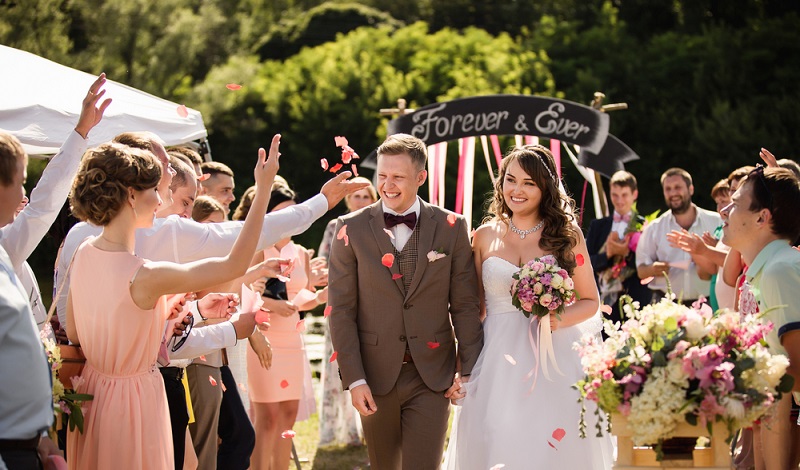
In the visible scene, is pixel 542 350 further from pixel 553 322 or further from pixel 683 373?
pixel 683 373

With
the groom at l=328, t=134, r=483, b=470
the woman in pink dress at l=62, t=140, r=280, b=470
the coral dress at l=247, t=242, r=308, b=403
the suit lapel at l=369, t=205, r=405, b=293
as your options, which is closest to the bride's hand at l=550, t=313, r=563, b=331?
the groom at l=328, t=134, r=483, b=470

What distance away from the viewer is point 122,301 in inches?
152

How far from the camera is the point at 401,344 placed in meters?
5.14

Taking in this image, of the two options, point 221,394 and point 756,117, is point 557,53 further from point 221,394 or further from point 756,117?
point 221,394

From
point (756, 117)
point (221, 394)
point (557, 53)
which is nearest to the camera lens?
point (221, 394)

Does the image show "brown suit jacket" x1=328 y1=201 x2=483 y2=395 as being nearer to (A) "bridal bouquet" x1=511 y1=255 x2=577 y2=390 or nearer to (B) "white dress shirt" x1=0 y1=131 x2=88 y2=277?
(A) "bridal bouquet" x1=511 y1=255 x2=577 y2=390

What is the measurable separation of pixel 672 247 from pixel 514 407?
4.46 m

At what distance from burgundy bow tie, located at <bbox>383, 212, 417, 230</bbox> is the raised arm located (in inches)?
59.3


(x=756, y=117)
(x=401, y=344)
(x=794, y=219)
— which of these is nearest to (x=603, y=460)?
(x=401, y=344)

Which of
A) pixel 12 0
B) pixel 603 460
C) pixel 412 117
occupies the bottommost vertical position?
pixel 603 460

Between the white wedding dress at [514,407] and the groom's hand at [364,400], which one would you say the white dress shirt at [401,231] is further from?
the groom's hand at [364,400]

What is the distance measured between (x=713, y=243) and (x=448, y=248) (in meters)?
2.68

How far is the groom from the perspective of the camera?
512 centimetres

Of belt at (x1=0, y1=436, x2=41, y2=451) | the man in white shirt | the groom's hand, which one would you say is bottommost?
belt at (x1=0, y1=436, x2=41, y2=451)
